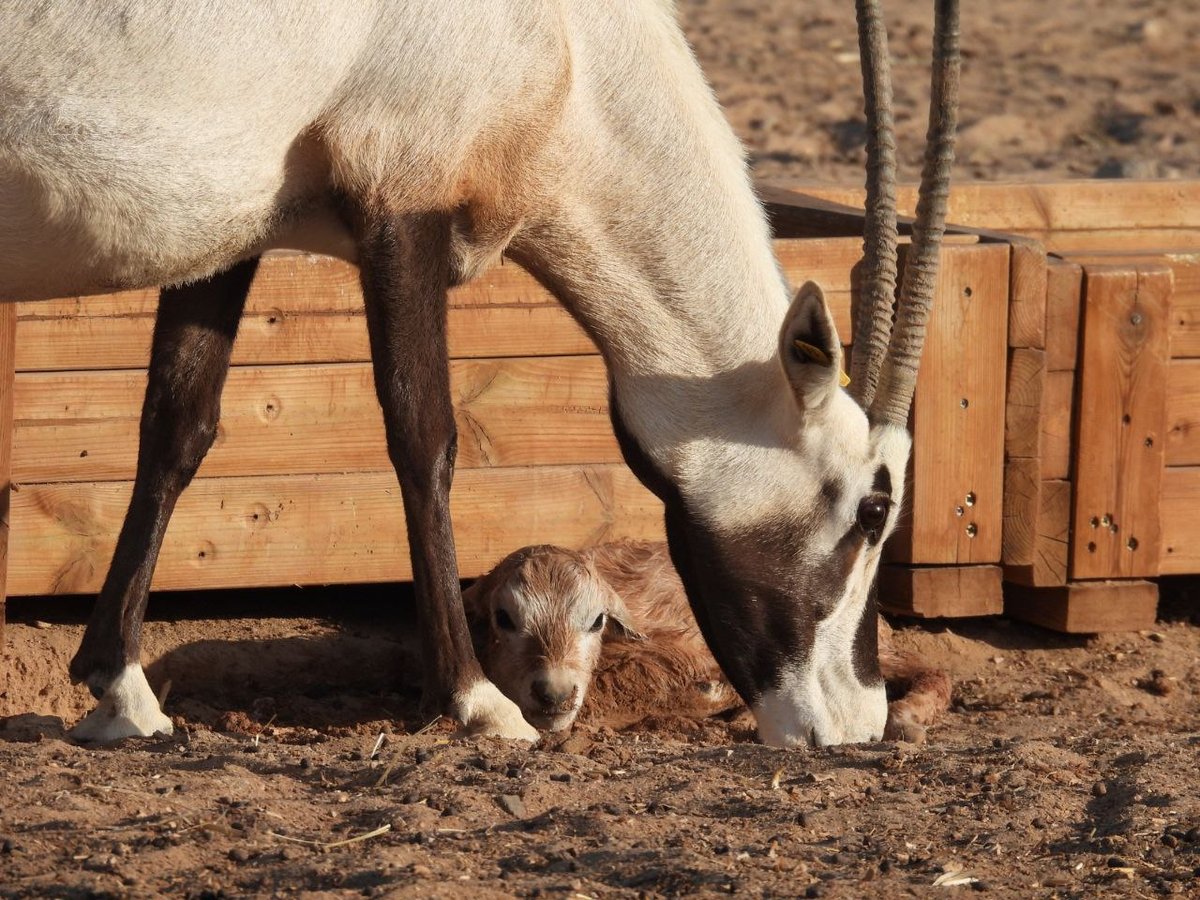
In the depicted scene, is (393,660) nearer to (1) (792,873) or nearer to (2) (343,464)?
(2) (343,464)

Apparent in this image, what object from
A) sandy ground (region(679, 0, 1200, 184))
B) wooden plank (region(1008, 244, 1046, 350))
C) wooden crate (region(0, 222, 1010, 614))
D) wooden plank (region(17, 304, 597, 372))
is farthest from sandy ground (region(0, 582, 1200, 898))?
sandy ground (region(679, 0, 1200, 184))

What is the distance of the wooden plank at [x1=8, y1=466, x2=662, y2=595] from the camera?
245 inches

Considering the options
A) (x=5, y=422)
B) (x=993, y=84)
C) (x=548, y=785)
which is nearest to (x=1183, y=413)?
(x=548, y=785)

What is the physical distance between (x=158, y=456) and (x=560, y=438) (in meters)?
1.70

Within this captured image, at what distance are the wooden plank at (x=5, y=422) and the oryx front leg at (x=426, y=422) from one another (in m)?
1.79

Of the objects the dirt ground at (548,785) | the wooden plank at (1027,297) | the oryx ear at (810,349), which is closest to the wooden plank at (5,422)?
the dirt ground at (548,785)

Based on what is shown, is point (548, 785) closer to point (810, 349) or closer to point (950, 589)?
point (810, 349)

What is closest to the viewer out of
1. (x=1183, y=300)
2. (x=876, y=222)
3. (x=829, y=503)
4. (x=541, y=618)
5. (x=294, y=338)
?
(x=829, y=503)

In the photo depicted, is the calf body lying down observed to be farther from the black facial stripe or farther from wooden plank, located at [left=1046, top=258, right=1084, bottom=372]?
wooden plank, located at [left=1046, top=258, right=1084, bottom=372]

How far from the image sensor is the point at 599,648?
6855mm

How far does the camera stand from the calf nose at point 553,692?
6.14 meters

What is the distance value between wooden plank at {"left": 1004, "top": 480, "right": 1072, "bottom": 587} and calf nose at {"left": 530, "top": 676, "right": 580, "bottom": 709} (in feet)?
6.24

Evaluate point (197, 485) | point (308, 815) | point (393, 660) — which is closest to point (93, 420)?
point (197, 485)

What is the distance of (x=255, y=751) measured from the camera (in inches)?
178
